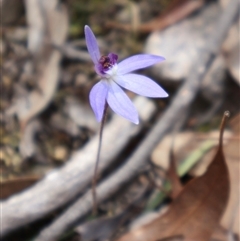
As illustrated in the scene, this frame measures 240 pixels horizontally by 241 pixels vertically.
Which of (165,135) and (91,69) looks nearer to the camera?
(165,135)

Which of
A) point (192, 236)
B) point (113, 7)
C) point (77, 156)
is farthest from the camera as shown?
point (113, 7)

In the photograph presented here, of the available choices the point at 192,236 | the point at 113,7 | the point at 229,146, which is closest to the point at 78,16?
the point at 113,7

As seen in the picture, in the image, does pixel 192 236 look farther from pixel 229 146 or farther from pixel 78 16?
pixel 78 16

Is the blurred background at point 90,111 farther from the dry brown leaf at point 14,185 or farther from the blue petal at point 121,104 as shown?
the blue petal at point 121,104

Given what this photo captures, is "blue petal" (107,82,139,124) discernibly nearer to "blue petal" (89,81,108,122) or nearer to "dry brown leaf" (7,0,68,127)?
"blue petal" (89,81,108,122)

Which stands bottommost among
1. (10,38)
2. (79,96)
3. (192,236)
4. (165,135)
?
(192,236)

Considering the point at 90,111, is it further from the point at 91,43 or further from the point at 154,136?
the point at 91,43
